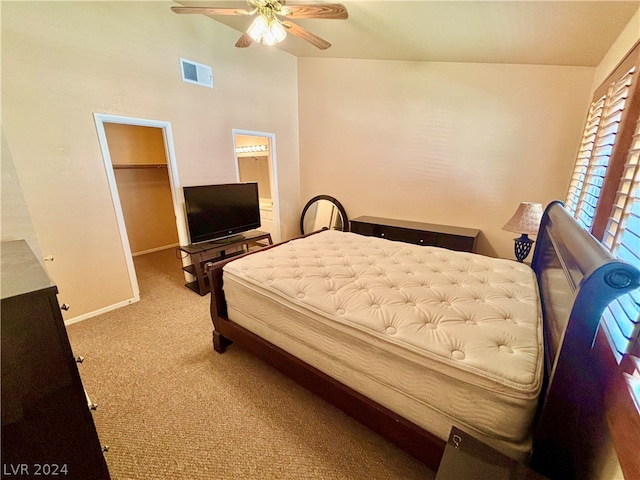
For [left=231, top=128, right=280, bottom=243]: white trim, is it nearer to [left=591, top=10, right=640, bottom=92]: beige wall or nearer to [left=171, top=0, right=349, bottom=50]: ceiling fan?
[left=171, top=0, right=349, bottom=50]: ceiling fan

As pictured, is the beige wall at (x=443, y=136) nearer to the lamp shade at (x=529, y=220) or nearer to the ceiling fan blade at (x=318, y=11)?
the lamp shade at (x=529, y=220)

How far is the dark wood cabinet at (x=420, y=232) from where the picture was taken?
297cm

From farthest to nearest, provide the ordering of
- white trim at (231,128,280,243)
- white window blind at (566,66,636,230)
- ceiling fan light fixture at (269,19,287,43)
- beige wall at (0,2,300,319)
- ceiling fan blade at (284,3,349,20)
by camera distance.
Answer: white trim at (231,128,280,243) < beige wall at (0,2,300,319) < ceiling fan light fixture at (269,19,287,43) < ceiling fan blade at (284,3,349,20) < white window blind at (566,66,636,230)

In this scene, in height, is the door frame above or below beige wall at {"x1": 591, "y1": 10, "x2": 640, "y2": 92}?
below

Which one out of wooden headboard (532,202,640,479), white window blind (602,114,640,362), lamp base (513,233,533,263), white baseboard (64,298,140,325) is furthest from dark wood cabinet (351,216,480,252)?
white baseboard (64,298,140,325)

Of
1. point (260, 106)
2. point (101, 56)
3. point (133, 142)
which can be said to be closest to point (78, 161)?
point (101, 56)

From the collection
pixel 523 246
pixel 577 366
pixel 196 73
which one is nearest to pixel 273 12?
pixel 196 73

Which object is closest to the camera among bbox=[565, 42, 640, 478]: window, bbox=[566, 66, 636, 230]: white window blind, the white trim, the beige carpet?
bbox=[565, 42, 640, 478]: window

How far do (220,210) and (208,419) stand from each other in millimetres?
2302

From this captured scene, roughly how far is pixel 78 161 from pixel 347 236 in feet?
8.07

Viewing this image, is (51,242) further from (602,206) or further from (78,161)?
(602,206)

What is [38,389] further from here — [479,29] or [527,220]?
[479,29]

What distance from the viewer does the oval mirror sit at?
4148 mm

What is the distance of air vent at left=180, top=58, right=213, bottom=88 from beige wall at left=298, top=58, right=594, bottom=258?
1.46m
